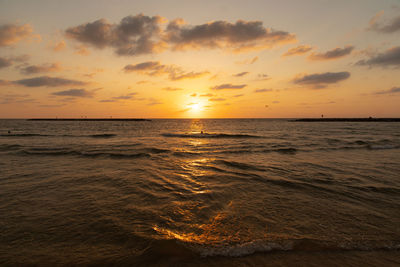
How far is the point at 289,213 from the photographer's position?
225 inches

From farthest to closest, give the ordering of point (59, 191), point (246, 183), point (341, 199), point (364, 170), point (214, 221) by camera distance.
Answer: point (364, 170) < point (246, 183) < point (59, 191) < point (341, 199) < point (214, 221)

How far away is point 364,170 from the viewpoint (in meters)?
10.9

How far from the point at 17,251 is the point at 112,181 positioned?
195 inches

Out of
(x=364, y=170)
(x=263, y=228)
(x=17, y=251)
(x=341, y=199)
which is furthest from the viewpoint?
(x=364, y=170)

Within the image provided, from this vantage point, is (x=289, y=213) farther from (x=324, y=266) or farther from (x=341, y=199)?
(x=341, y=199)

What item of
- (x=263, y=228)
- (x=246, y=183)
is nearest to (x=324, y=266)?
(x=263, y=228)

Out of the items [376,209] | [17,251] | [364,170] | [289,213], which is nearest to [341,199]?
[376,209]

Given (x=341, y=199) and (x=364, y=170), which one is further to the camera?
(x=364, y=170)

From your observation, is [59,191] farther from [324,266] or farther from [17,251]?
[324,266]

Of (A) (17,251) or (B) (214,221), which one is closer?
(A) (17,251)

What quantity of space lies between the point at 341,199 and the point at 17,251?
9.77 m

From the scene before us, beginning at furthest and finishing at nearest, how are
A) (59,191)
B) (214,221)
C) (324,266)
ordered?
1. (59,191)
2. (214,221)
3. (324,266)

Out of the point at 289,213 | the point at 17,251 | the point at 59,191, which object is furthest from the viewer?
the point at 59,191

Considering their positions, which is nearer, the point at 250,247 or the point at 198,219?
the point at 250,247
